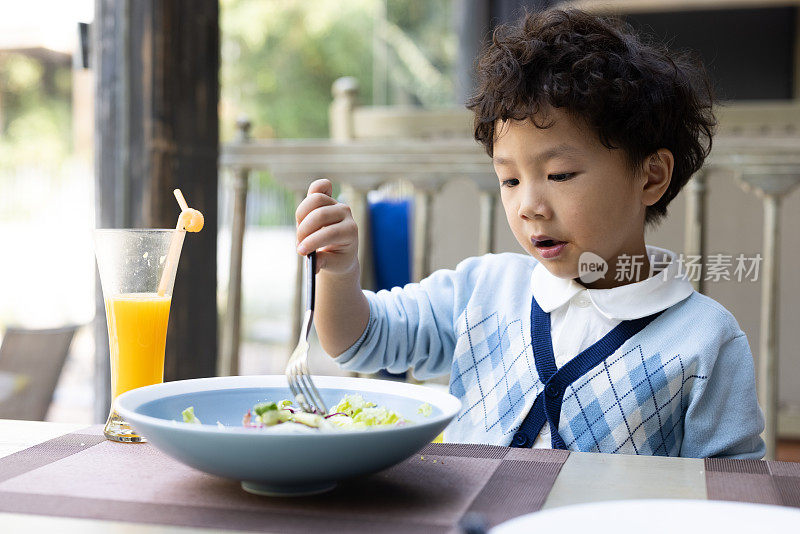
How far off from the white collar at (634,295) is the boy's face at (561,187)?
0.13ft

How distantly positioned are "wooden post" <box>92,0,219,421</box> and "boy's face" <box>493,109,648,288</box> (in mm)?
918

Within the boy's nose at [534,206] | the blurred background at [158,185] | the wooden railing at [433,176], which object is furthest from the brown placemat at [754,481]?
the wooden railing at [433,176]

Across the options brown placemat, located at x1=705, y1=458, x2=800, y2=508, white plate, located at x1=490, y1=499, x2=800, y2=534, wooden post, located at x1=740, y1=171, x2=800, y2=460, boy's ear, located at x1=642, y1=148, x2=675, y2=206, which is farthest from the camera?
wooden post, located at x1=740, y1=171, x2=800, y2=460

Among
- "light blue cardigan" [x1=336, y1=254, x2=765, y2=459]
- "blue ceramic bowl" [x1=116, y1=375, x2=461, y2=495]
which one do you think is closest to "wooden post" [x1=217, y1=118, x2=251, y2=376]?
"light blue cardigan" [x1=336, y1=254, x2=765, y2=459]

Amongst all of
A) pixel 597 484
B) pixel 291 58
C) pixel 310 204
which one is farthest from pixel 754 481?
pixel 291 58

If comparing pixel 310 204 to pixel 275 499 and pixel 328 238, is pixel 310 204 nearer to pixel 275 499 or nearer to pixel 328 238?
pixel 328 238

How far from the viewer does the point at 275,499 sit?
685 millimetres

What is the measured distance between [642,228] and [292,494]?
744mm

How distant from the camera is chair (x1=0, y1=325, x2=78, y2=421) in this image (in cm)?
183

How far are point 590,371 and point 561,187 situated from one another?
0.24 metres

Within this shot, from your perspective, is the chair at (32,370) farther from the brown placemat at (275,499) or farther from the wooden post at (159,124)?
the brown placemat at (275,499)

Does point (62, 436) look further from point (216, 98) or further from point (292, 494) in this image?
point (216, 98)

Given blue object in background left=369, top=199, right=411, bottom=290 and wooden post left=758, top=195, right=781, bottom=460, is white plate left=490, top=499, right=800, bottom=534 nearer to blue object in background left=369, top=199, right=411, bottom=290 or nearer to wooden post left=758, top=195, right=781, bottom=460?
wooden post left=758, top=195, right=781, bottom=460

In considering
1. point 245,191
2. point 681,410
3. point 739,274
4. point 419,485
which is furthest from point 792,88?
point 419,485
